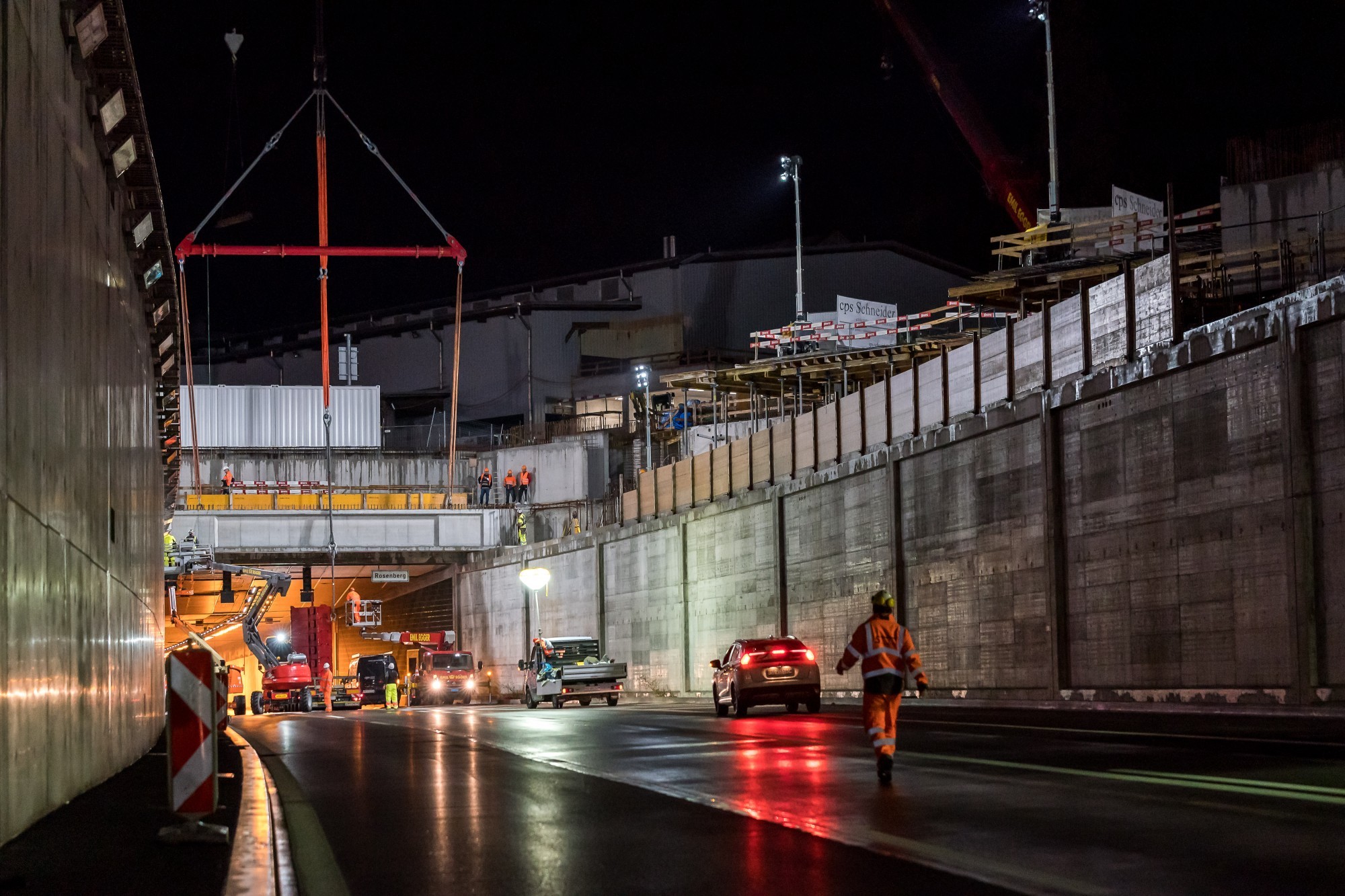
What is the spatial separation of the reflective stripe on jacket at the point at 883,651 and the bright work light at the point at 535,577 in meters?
Result: 43.5

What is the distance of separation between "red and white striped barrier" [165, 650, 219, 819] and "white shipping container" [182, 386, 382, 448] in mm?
69684

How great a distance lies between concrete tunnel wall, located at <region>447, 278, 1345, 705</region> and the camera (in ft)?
77.0

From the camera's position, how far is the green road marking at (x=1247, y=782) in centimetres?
1104

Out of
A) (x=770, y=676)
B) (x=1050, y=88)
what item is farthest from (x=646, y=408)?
(x=770, y=676)

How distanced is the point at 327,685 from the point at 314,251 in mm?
24813

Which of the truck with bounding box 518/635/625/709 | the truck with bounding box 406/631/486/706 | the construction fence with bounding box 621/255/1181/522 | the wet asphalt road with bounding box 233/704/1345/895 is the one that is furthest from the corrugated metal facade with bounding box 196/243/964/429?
the wet asphalt road with bounding box 233/704/1345/895

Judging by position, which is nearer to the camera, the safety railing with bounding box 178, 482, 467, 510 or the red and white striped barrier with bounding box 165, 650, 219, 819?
the red and white striped barrier with bounding box 165, 650, 219, 819

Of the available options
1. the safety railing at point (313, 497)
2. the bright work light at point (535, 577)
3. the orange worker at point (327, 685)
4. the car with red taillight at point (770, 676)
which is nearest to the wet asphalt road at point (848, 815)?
the car with red taillight at point (770, 676)

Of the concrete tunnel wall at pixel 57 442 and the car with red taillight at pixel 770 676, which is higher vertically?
the concrete tunnel wall at pixel 57 442

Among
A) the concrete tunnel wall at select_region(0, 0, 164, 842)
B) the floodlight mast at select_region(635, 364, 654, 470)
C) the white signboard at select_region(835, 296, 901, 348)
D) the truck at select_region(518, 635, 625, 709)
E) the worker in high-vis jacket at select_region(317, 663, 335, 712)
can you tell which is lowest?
the worker in high-vis jacket at select_region(317, 663, 335, 712)

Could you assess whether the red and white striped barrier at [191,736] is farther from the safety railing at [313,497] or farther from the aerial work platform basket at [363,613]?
the aerial work platform basket at [363,613]

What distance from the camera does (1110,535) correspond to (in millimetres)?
28859

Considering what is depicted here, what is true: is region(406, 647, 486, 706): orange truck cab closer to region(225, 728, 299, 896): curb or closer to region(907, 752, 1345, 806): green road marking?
region(225, 728, 299, 896): curb

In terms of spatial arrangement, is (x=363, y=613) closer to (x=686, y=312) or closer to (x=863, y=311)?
(x=686, y=312)
